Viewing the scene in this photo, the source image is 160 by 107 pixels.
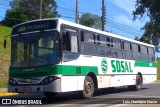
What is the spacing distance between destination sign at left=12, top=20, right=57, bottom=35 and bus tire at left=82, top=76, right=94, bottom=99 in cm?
309

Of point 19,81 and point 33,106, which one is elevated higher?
point 19,81

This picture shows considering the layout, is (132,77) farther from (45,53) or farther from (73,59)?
(45,53)

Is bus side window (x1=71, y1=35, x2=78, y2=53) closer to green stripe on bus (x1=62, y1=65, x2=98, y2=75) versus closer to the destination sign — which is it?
green stripe on bus (x1=62, y1=65, x2=98, y2=75)

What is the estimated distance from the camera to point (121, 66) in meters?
20.8

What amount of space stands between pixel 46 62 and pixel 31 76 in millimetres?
843

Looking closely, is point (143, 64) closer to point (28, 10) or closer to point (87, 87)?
point (87, 87)

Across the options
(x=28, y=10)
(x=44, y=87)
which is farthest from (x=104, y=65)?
(x=28, y=10)

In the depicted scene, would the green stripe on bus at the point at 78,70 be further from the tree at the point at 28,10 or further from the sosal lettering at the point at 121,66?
the tree at the point at 28,10

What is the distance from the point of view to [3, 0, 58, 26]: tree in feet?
227

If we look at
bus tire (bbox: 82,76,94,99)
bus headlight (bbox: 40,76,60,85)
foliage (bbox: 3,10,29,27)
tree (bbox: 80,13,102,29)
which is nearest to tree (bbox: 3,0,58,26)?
foliage (bbox: 3,10,29,27)

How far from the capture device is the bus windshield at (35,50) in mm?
14902

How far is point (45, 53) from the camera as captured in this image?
49.0 feet

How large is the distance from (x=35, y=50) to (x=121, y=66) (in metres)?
6.99

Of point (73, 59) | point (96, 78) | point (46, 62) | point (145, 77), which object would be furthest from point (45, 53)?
point (145, 77)
